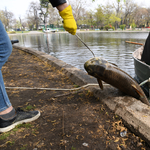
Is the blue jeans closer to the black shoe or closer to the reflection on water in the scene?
the black shoe

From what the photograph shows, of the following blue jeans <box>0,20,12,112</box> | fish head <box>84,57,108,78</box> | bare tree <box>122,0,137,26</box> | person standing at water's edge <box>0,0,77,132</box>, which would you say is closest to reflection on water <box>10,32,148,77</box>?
fish head <box>84,57,108,78</box>

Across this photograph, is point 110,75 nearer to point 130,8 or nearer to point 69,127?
point 69,127

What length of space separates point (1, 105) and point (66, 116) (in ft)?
2.83

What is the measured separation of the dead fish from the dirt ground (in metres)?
0.44

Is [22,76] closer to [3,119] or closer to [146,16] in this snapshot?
[3,119]

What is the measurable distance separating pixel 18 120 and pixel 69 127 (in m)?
0.66

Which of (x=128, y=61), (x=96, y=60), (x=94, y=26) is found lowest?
(x=128, y=61)

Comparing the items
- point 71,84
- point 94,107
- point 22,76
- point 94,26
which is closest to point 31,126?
point 94,107

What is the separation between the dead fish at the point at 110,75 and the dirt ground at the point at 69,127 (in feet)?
1.44

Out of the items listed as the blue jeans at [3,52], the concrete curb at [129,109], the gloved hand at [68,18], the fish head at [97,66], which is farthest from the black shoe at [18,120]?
the gloved hand at [68,18]

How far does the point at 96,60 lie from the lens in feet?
6.88

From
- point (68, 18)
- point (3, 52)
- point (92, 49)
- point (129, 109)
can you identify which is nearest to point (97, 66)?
point (129, 109)

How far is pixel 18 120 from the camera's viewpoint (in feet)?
6.05

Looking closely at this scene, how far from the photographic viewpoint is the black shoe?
1.71 metres
